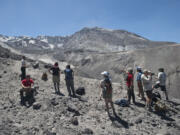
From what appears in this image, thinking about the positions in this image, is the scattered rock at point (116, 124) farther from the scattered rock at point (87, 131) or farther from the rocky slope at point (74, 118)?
the scattered rock at point (87, 131)

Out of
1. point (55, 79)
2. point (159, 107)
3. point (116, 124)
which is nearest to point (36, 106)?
point (55, 79)

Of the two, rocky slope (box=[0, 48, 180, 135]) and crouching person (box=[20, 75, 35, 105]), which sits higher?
crouching person (box=[20, 75, 35, 105])

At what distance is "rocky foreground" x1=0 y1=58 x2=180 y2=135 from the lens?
680cm

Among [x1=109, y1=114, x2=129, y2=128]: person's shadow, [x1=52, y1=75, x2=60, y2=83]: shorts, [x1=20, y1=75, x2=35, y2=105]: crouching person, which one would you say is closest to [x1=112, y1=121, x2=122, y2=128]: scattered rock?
[x1=109, y1=114, x2=129, y2=128]: person's shadow

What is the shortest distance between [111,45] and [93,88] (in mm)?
73479

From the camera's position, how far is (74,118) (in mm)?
7430

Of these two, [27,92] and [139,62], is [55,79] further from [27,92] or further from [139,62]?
[139,62]

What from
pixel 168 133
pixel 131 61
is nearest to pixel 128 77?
pixel 168 133

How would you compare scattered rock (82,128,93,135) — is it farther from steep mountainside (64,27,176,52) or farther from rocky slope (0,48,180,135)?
steep mountainside (64,27,176,52)

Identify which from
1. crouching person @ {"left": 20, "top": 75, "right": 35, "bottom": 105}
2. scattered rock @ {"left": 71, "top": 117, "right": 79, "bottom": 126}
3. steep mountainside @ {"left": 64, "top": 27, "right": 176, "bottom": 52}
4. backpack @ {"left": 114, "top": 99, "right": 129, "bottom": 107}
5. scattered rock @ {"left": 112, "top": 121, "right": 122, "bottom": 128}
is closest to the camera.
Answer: scattered rock @ {"left": 71, "top": 117, "right": 79, "bottom": 126}

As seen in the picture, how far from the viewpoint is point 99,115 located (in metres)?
8.27

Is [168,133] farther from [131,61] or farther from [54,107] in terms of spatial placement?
[131,61]

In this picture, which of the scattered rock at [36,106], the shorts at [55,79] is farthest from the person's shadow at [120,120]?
the shorts at [55,79]

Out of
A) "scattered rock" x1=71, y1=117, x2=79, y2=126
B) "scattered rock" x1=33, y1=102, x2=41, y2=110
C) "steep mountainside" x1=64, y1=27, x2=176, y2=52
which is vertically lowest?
"scattered rock" x1=71, y1=117, x2=79, y2=126
